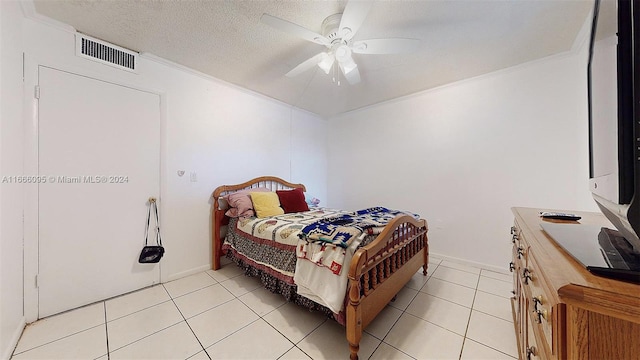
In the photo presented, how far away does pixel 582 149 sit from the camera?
220cm

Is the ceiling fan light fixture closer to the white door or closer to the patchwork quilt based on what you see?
the patchwork quilt

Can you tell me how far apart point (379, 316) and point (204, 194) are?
2.48 meters

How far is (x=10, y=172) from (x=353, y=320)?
2.62m

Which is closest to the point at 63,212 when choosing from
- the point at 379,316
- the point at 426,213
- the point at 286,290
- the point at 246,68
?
the point at 286,290

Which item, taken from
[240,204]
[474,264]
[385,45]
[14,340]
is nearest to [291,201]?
[240,204]

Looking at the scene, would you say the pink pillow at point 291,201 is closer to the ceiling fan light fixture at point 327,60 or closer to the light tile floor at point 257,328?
the light tile floor at point 257,328

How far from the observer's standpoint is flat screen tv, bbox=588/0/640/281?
533 mm

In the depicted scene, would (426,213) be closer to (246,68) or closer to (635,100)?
(635,100)

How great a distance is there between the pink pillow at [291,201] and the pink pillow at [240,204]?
1.55ft

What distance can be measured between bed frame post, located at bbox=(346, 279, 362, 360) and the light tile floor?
157 mm

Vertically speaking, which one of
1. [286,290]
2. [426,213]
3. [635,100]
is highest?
[635,100]

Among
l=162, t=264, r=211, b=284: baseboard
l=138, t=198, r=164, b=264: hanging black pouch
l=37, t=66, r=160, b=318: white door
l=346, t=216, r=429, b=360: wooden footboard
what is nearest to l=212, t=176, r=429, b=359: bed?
l=346, t=216, r=429, b=360: wooden footboard

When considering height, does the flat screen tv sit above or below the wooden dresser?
above

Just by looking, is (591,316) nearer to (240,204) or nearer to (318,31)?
(318,31)
